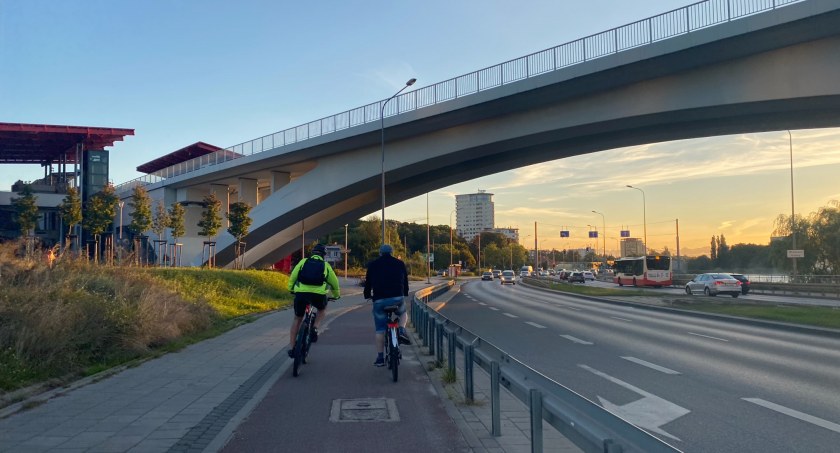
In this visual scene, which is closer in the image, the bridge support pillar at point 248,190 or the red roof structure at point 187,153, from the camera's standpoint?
the bridge support pillar at point 248,190

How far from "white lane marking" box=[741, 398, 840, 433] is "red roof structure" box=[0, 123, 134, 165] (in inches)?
1988

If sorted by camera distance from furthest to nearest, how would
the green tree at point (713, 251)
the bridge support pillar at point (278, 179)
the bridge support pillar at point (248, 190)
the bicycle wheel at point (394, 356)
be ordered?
the green tree at point (713, 251), the bridge support pillar at point (248, 190), the bridge support pillar at point (278, 179), the bicycle wheel at point (394, 356)

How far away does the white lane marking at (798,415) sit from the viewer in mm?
6852

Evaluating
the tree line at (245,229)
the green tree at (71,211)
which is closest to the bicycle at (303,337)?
the tree line at (245,229)

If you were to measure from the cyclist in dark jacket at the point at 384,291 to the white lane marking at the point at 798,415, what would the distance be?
4636 mm

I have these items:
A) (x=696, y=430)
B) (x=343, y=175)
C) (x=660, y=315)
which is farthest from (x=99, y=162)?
(x=696, y=430)

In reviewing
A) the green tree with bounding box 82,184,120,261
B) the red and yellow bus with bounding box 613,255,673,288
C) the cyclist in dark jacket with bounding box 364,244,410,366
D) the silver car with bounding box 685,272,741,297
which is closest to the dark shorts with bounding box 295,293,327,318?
the cyclist in dark jacket with bounding box 364,244,410,366

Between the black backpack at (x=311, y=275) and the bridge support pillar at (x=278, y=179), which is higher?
the bridge support pillar at (x=278, y=179)

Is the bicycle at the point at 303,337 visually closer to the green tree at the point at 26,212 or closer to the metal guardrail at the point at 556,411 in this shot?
the metal guardrail at the point at 556,411

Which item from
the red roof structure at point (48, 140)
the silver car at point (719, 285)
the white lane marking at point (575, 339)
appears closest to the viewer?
the white lane marking at point (575, 339)

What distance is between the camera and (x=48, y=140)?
50.7 metres

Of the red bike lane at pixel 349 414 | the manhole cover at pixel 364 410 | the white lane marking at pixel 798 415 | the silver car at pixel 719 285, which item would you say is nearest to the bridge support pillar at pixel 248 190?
the silver car at pixel 719 285

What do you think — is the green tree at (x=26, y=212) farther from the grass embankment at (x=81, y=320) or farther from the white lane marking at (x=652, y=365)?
the white lane marking at (x=652, y=365)

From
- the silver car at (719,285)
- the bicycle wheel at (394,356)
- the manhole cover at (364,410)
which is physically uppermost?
the bicycle wheel at (394,356)
